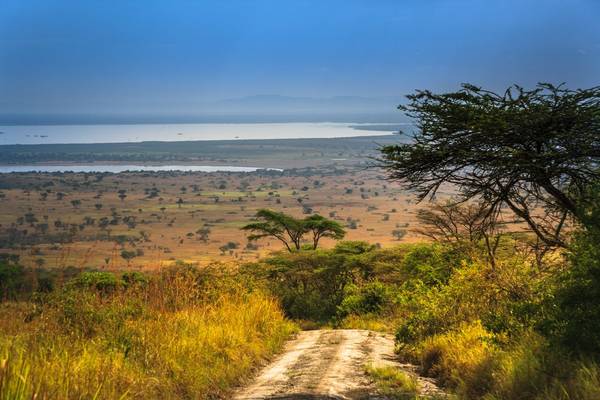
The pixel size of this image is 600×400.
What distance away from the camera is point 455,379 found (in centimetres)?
1033

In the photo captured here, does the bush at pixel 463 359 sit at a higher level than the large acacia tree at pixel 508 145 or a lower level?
lower

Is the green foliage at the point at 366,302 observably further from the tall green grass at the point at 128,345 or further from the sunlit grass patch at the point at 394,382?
the sunlit grass patch at the point at 394,382

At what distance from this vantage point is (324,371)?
11.1m

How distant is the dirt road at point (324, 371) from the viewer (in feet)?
30.4

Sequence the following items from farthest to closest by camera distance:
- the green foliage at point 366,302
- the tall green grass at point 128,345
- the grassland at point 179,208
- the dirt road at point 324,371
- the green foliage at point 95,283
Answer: the grassland at point 179,208, the green foliage at point 366,302, the green foliage at point 95,283, the dirt road at point 324,371, the tall green grass at point 128,345

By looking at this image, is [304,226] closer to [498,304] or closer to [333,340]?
[333,340]

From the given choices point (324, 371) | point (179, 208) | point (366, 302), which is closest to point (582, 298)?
point (324, 371)

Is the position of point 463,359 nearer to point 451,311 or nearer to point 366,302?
point 451,311

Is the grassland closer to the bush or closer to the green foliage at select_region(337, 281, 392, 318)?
the green foliage at select_region(337, 281, 392, 318)

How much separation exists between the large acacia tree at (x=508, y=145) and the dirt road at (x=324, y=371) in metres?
3.15

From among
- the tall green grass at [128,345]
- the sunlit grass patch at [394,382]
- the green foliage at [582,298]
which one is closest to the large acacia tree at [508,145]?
the green foliage at [582,298]

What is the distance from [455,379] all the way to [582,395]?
11.6 ft

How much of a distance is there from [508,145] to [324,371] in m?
4.40

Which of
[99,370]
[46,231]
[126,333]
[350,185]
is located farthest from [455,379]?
[350,185]
